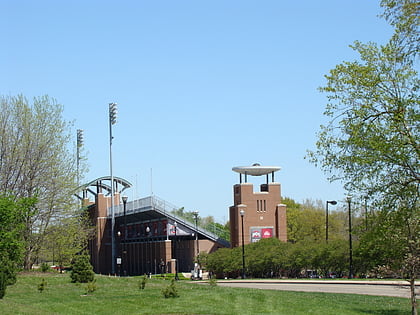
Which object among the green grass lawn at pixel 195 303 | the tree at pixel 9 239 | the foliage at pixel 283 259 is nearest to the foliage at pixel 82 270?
the tree at pixel 9 239

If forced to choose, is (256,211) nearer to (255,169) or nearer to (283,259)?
(255,169)

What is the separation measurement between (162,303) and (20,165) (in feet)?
68.0

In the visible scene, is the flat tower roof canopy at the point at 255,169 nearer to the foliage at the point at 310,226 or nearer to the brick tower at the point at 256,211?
the brick tower at the point at 256,211

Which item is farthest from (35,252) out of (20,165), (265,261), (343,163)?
(343,163)

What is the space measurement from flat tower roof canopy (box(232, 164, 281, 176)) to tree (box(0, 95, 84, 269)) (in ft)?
105

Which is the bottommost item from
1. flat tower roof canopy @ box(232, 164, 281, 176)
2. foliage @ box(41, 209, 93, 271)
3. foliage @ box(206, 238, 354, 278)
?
foliage @ box(206, 238, 354, 278)

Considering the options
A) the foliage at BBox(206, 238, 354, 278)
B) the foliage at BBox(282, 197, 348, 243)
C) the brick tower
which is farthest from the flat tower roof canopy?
the foliage at BBox(282, 197, 348, 243)

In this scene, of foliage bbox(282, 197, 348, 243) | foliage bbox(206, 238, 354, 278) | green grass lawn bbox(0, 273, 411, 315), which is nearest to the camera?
green grass lawn bbox(0, 273, 411, 315)

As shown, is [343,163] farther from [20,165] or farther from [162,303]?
[20,165]

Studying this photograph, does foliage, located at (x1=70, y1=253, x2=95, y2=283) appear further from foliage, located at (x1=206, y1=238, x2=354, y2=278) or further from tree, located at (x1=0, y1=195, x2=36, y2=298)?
foliage, located at (x1=206, y1=238, x2=354, y2=278)

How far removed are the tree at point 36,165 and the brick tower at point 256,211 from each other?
Result: 32.4m

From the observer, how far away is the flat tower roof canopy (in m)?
70.3

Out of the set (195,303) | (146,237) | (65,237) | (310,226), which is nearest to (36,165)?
(65,237)

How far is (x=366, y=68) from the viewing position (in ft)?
61.0
